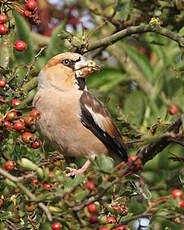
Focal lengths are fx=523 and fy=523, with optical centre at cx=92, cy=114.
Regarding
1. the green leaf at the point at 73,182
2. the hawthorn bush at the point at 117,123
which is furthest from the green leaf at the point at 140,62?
the green leaf at the point at 73,182

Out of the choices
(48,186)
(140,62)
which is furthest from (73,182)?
(140,62)

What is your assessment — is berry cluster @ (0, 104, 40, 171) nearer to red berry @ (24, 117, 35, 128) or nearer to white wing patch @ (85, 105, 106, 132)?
red berry @ (24, 117, 35, 128)

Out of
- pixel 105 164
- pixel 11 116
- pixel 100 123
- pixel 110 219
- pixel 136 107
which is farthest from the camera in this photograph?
pixel 136 107

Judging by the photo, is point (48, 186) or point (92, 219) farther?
point (48, 186)

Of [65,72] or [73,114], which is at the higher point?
[65,72]

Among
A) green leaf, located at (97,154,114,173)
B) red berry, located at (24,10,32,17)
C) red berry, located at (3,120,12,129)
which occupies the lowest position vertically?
red berry, located at (3,120,12,129)

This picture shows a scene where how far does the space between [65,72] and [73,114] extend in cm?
55

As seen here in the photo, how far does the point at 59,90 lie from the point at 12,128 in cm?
168

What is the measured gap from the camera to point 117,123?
467 centimetres

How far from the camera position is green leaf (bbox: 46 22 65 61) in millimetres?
4781

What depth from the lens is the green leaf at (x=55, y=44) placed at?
188 inches

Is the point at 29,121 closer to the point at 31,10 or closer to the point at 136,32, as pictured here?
the point at 31,10

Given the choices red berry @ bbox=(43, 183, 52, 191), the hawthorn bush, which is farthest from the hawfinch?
red berry @ bbox=(43, 183, 52, 191)

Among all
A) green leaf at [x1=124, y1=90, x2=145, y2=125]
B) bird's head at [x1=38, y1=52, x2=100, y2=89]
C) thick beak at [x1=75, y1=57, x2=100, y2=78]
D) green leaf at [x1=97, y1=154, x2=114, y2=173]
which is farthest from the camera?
green leaf at [x1=124, y1=90, x2=145, y2=125]
